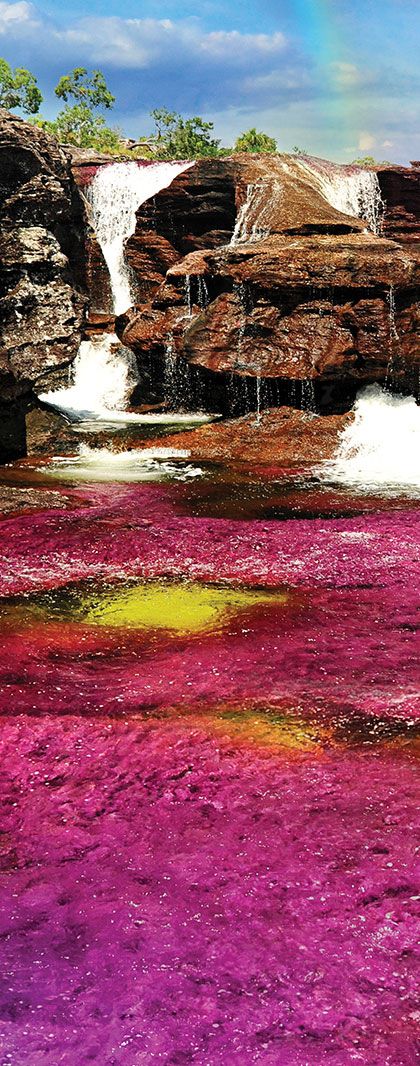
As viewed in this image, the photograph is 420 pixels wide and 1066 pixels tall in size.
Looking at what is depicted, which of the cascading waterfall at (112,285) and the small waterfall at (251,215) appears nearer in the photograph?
the small waterfall at (251,215)

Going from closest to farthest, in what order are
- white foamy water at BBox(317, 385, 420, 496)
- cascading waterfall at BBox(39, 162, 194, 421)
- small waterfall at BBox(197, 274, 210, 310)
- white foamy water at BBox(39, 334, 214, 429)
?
white foamy water at BBox(317, 385, 420, 496)
small waterfall at BBox(197, 274, 210, 310)
white foamy water at BBox(39, 334, 214, 429)
cascading waterfall at BBox(39, 162, 194, 421)

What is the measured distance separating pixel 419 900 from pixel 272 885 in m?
0.79

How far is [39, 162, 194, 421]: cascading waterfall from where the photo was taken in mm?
27922

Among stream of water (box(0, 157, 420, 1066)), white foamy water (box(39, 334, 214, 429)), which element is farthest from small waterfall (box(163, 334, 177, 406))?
stream of water (box(0, 157, 420, 1066))

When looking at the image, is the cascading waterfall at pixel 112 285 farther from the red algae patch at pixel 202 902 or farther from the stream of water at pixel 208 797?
the red algae patch at pixel 202 902

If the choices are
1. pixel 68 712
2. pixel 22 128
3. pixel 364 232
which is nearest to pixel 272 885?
pixel 68 712

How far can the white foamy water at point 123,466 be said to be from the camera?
1670 centimetres

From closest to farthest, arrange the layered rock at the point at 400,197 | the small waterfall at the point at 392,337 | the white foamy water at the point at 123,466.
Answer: the white foamy water at the point at 123,466
the small waterfall at the point at 392,337
the layered rock at the point at 400,197

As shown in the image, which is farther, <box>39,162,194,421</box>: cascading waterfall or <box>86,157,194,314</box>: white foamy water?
<box>86,157,194,314</box>: white foamy water

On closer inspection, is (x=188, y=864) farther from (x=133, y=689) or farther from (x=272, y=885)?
(x=133, y=689)

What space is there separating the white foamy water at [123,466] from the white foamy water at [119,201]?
1510 centimetres

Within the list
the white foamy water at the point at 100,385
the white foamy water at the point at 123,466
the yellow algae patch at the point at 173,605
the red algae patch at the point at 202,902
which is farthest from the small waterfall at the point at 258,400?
the red algae patch at the point at 202,902

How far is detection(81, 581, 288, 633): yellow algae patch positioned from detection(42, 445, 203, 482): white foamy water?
6.75 metres

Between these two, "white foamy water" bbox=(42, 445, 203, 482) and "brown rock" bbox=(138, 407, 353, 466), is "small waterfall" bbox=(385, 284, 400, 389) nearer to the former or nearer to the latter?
"brown rock" bbox=(138, 407, 353, 466)
